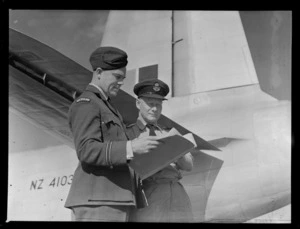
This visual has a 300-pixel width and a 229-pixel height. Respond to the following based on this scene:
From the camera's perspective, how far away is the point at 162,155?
4.57 metres

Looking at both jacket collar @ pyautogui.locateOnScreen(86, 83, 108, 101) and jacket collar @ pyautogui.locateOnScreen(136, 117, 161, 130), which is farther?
jacket collar @ pyautogui.locateOnScreen(136, 117, 161, 130)

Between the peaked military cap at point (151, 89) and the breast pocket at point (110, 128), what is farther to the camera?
the peaked military cap at point (151, 89)

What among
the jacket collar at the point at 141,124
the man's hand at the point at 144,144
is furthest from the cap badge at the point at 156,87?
the man's hand at the point at 144,144

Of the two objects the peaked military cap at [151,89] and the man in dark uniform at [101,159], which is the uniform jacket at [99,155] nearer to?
the man in dark uniform at [101,159]

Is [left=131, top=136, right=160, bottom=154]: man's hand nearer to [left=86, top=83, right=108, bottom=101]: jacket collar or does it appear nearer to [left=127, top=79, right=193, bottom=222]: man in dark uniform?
[left=127, top=79, right=193, bottom=222]: man in dark uniform

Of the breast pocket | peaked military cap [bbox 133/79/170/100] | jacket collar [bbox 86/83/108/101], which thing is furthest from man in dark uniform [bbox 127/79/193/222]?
jacket collar [bbox 86/83/108/101]

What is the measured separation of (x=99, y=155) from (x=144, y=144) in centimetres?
30

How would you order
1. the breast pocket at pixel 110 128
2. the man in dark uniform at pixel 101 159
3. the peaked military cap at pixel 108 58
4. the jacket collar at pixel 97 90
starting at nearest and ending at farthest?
the man in dark uniform at pixel 101 159 < the breast pocket at pixel 110 128 < the jacket collar at pixel 97 90 < the peaked military cap at pixel 108 58

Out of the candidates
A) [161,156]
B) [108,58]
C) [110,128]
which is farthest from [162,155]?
[108,58]

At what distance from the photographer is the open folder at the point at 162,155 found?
4508mm

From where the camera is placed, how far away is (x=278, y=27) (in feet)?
16.0

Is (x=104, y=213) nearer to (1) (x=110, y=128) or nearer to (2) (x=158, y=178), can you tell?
(2) (x=158, y=178)

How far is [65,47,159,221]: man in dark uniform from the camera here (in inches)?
174
